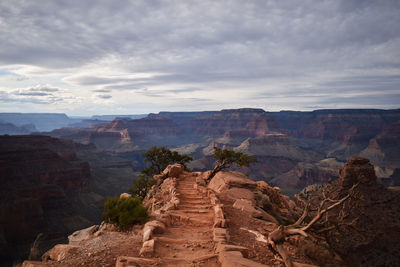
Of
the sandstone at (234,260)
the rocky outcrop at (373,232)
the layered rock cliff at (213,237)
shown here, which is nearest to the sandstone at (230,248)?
the layered rock cliff at (213,237)

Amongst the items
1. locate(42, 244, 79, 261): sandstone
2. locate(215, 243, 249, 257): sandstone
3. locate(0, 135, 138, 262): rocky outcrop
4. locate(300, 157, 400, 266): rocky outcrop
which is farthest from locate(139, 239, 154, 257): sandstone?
locate(0, 135, 138, 262): rocky outcrop

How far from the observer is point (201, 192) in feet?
67.6

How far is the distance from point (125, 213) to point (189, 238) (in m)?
4.61

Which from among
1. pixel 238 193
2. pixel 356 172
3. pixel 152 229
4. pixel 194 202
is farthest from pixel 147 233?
pixel 356 172

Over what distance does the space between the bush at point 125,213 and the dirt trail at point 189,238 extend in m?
1.93

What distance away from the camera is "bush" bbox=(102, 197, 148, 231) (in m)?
13.3

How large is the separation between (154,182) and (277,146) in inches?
6655

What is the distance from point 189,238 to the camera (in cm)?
1109

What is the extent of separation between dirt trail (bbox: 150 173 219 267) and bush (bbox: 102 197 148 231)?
6.33 feet

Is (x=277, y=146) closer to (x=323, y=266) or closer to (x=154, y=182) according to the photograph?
(x=154, y=182)

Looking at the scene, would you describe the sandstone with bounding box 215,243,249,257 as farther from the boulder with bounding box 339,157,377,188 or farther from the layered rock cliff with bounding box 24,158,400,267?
the boulder with bounding box 339,157,377,188

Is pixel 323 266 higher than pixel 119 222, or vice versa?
pixel 119 222

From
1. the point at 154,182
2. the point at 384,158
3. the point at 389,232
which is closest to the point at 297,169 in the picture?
the point at 384,158

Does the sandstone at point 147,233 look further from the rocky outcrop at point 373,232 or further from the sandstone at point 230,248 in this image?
the rocky outcrop at point 373,232
